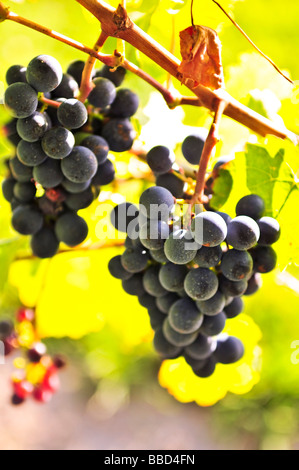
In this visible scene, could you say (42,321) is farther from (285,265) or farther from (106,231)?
(285,265)

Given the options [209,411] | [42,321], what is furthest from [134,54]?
[209,411]

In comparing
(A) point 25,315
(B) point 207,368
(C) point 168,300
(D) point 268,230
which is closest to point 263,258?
(D) point 268,230

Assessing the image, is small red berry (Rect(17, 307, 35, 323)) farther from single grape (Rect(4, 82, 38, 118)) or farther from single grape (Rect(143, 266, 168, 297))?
single grape (Rect(4, 82, 38, 118))

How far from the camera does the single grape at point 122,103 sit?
75 cm

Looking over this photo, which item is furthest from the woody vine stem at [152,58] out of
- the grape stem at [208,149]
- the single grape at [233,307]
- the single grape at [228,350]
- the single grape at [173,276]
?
the single grape at [228,350]

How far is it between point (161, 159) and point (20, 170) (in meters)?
0.21

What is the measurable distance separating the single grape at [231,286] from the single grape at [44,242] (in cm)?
28

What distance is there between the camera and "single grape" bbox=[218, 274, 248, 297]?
689mm

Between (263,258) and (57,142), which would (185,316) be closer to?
(263,258)

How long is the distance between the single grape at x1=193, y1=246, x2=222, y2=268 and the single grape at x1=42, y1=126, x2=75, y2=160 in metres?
0.22

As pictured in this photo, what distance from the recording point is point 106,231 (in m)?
1.00

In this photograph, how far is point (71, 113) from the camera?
64 centimetres

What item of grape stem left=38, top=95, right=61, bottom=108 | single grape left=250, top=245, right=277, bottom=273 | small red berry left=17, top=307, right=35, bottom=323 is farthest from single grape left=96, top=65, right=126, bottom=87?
small red berry left=17, top=307, right=35, bottom=323

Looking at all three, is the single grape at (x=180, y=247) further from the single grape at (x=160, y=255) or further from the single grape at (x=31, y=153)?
the single grape at (x=31, y=153)
